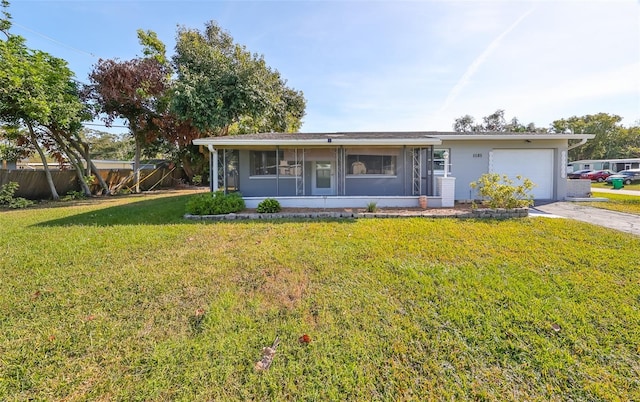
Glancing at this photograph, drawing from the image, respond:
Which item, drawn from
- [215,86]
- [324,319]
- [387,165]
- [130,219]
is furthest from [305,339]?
[215,86]

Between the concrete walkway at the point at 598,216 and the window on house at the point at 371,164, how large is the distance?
4783mm

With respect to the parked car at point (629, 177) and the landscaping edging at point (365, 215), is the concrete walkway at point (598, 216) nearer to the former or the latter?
the landscaping edging at point (365, 215)

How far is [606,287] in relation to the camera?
365 cm

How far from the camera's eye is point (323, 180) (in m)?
11.4

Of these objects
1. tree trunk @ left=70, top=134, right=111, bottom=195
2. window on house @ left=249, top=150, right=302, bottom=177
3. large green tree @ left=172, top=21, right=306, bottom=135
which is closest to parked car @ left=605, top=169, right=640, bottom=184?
window on house @ left=249, top=150, right=302, bottom=177

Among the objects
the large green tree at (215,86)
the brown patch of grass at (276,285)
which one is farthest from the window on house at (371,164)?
the large green tree at (215,86)

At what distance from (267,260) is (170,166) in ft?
67.7

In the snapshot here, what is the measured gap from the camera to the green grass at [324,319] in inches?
91.4

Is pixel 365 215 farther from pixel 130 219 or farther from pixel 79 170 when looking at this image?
pixel 79 170

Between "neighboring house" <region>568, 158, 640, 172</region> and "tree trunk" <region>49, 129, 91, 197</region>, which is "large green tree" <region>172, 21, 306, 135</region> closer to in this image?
"tree trunk" <region>49, 129, 91, 197</region>

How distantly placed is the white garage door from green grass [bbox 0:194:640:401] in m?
6.87

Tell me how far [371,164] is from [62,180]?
602 inches

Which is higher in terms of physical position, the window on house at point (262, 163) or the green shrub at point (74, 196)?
the window on house at point (262, 163)

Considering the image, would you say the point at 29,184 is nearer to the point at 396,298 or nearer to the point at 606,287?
the point at 396,298
